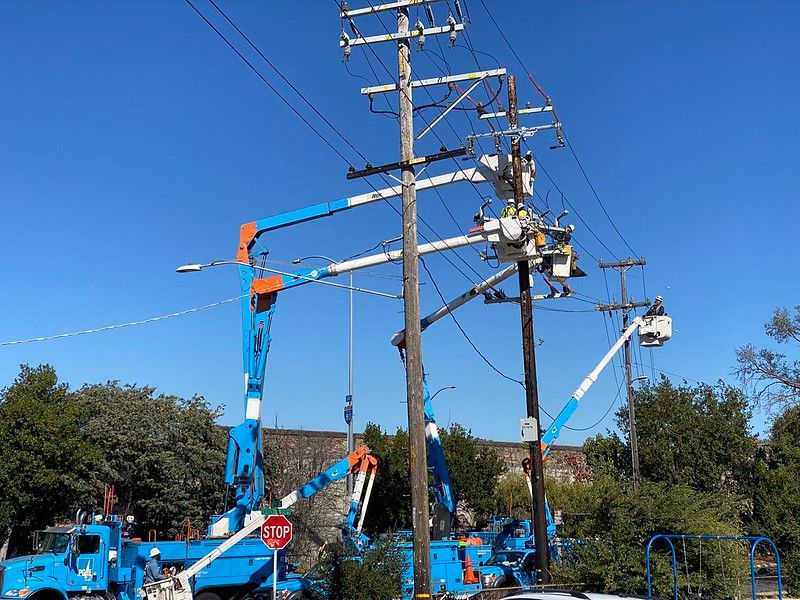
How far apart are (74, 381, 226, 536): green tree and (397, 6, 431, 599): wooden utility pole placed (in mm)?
21547

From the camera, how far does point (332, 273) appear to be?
75.4 ft

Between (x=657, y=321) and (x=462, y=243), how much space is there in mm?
10515

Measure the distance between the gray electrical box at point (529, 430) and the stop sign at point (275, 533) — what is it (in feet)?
20.4

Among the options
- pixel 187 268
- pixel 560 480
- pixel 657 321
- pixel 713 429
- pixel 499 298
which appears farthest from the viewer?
pixel 560 480

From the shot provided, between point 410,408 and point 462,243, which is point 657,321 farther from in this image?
point 410,408

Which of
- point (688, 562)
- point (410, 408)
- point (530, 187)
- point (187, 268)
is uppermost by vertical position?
point (530, 187)

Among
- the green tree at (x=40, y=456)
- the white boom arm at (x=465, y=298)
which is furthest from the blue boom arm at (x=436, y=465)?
the green tree at (x=40, y=456)

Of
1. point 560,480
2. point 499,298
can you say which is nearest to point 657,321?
point 499,298

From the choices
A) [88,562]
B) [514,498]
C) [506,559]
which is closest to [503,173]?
[506,559]

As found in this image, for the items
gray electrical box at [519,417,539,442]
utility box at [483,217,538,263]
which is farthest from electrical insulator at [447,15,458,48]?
gray electrical box at [519,417,539,442]

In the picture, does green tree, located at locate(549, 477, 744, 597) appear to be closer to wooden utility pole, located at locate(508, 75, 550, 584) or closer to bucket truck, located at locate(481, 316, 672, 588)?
wooden utility pole, located at locate(508, 75, 550, 584)

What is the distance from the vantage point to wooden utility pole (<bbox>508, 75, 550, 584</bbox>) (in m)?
18.8

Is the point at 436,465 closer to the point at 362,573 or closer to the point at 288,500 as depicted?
the point at 288,500

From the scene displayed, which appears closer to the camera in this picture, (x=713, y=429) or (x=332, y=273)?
(x=332, y=273)
